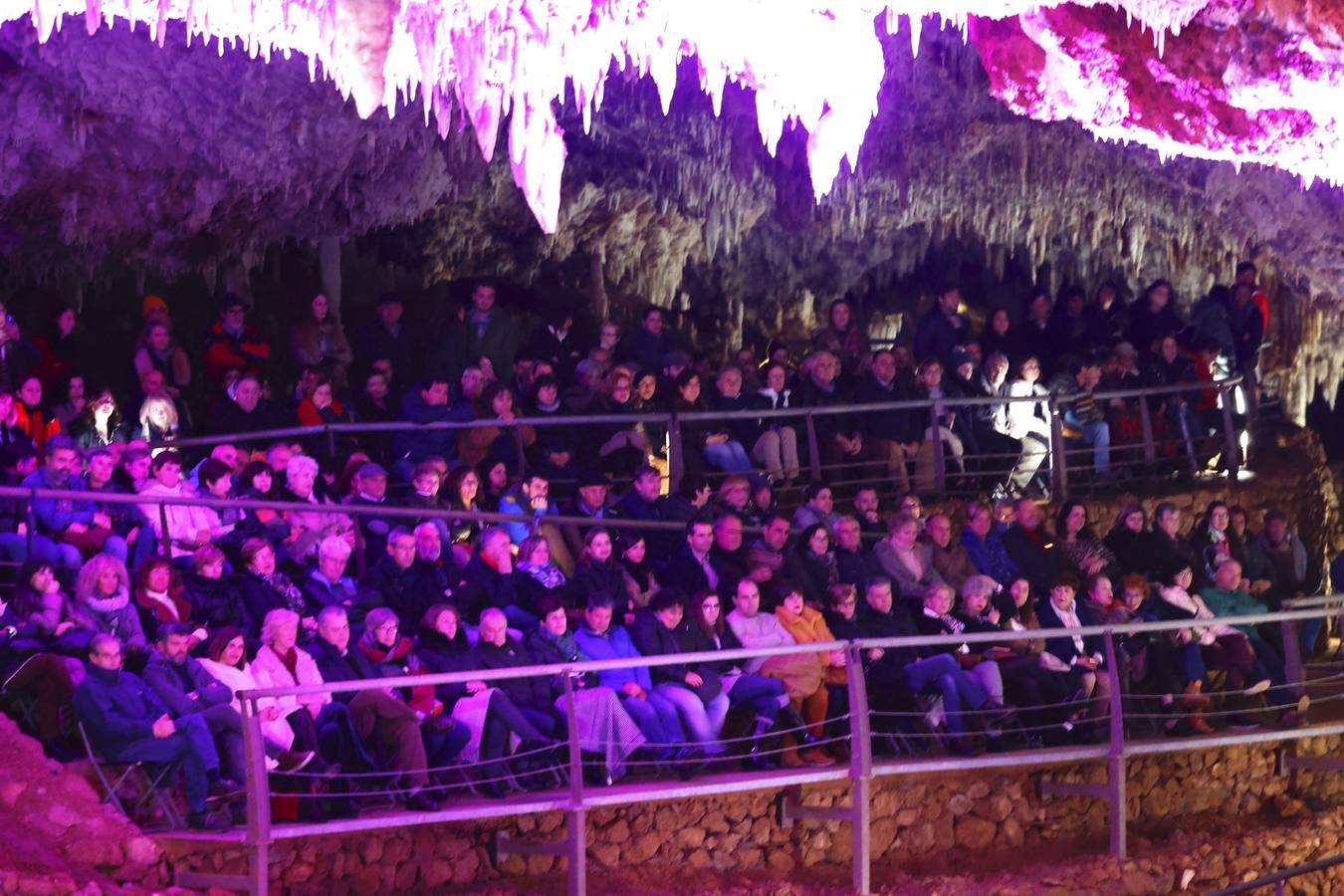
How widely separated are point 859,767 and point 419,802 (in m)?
2.20

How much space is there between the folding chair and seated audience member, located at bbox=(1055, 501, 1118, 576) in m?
5.47

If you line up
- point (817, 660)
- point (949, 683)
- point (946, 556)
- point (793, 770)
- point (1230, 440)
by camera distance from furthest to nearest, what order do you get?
1. point (1230, 440)
2. point (946, 556)
3. point (949, 683)
4. point (817, 660)
5. point (793, 770)

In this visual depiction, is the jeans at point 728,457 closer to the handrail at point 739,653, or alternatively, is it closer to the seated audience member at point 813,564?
the seated audience member at point 813,564

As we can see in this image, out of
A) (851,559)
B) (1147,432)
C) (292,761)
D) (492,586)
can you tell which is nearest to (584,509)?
(851,559)

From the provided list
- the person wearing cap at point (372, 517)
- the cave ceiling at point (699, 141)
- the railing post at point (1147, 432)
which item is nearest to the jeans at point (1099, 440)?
the railing post at point (1147, 432)

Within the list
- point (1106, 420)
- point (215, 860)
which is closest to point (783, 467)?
point (1106, 420)

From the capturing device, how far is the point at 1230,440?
1345 cm

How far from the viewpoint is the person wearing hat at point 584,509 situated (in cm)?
1121

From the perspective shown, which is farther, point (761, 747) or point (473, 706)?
point (761, 747)

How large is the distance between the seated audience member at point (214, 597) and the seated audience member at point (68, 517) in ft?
1.13

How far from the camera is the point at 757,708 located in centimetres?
974

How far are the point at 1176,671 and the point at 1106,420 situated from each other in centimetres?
285

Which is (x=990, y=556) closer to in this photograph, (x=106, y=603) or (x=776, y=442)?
(x=776, y=442)

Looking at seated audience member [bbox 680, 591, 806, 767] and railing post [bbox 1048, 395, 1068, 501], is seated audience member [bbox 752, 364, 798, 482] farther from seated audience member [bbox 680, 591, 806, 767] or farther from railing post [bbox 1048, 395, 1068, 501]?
seated audience member [bbox 680, 591, 806, 767]
